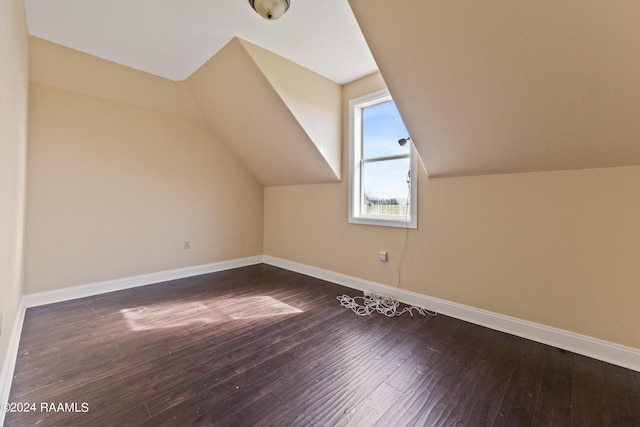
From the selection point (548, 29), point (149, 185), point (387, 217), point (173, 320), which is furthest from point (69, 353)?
point (548, 29)

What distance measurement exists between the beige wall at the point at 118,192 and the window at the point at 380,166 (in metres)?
2.14

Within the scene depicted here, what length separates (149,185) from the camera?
357 centimetres

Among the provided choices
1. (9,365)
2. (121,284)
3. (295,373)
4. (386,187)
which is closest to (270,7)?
(386,187)

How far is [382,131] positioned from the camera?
323 centimetres

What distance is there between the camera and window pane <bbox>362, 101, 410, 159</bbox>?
3068 millimetres

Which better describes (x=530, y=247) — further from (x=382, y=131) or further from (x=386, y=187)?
(x=382, y=131)

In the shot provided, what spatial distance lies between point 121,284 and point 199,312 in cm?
140

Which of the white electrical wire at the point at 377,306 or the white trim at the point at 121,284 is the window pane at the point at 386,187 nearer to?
the white electrical wire at the point at 377,306

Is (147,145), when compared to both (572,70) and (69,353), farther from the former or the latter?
(572,70)

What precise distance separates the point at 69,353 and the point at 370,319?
238 centimetres

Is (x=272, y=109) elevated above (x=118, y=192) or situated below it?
above

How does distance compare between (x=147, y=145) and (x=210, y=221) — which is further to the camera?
(x=210, y=221)

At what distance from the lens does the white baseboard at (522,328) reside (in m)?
1.89

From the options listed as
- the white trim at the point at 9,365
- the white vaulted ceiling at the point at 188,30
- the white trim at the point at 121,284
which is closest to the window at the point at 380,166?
the white vaulted ceiling at the point at 188,30
